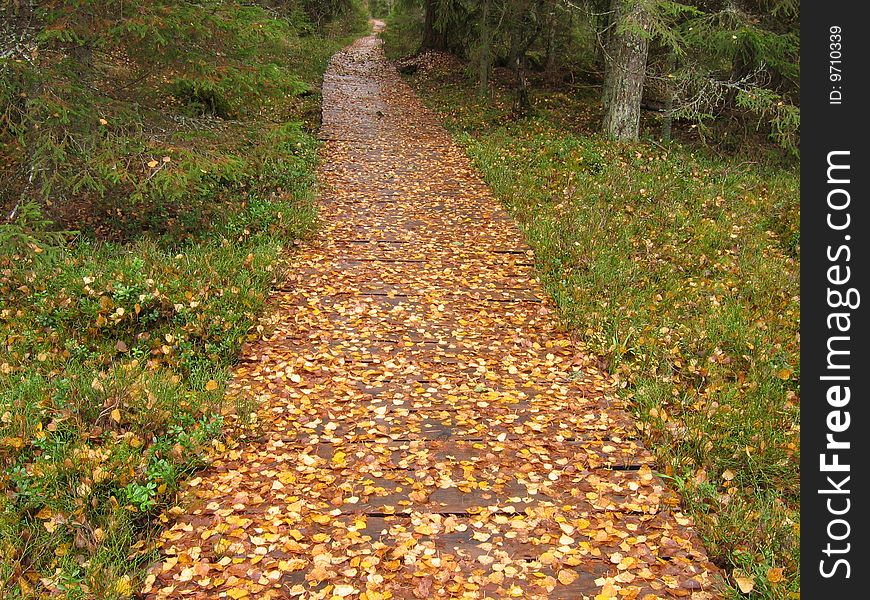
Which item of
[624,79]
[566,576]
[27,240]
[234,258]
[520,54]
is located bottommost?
[566,576]

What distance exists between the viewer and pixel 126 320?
6.52m

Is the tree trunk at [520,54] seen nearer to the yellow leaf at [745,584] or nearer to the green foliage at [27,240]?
the green foliage at [27,240]

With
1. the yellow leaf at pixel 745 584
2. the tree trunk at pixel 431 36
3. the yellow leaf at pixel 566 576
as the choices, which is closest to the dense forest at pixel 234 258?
the yellow leaf at pixel 745 584

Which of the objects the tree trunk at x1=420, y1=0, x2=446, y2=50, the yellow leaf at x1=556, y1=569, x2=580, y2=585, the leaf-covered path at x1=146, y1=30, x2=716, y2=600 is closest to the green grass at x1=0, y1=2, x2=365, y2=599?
the leaf-covered path at x1=146, y1=30, x2=716, y2=600

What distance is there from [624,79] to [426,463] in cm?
1105

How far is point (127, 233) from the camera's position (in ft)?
30.9

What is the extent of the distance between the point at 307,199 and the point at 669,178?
6.81m

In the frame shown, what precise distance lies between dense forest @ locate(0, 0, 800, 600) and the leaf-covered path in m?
0.29

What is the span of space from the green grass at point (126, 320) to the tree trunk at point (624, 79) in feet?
22.8

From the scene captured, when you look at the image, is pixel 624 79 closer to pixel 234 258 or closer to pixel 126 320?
pixel 234 258

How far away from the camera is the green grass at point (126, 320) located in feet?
13.4

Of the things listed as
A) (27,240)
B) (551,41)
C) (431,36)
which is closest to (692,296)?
(27,240)
